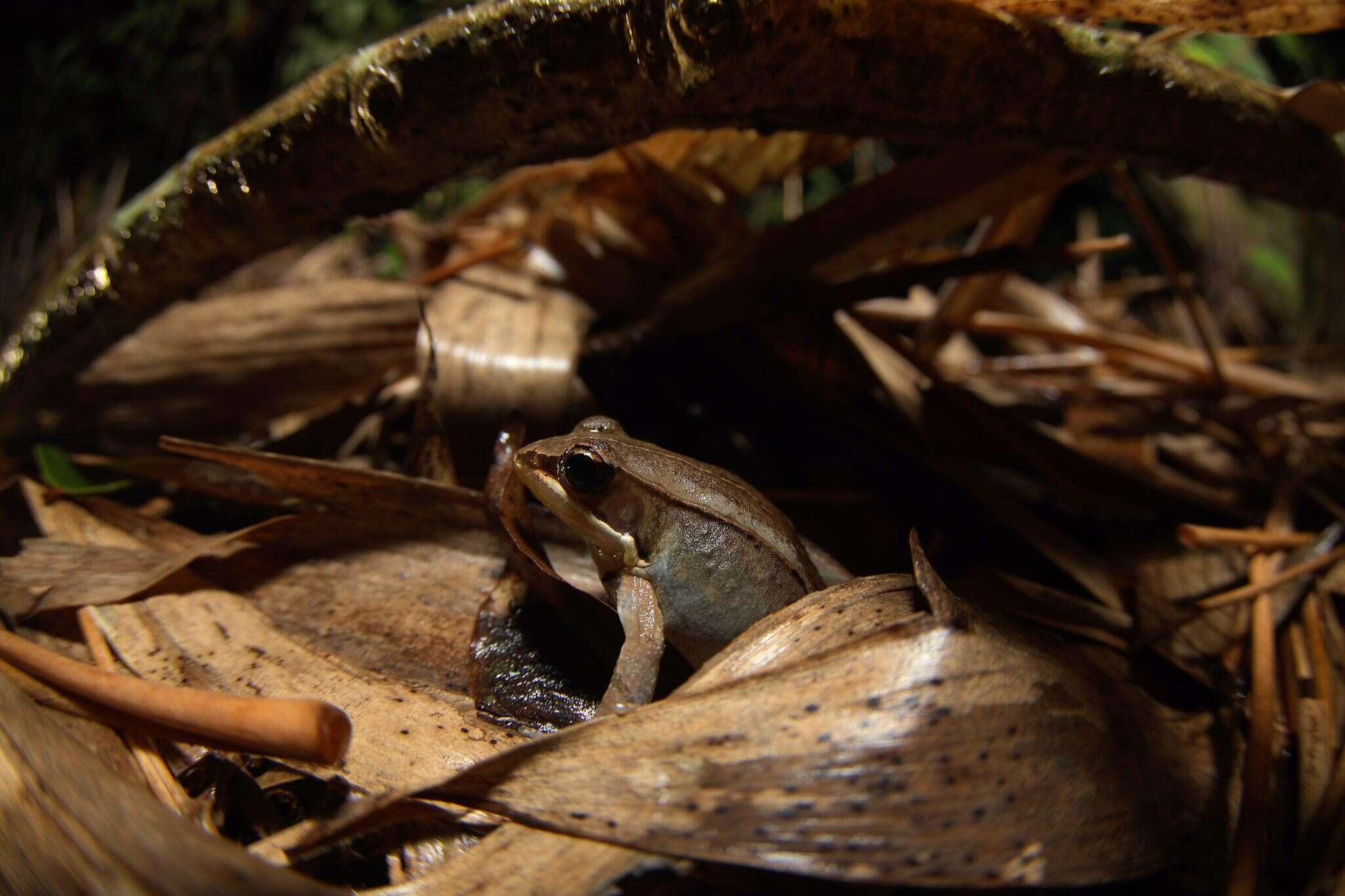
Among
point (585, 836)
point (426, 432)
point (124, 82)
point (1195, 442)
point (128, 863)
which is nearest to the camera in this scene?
point (128, 863)

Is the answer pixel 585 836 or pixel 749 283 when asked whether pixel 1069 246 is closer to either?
pixel 749 283

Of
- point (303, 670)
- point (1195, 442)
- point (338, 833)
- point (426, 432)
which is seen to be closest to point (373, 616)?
point (303, 670)

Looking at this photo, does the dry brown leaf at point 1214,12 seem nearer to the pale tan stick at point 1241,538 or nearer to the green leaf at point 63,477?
the pale tan stick at point 1241,538

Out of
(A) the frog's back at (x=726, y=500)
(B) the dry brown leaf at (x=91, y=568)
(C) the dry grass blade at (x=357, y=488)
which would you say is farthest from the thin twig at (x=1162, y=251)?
(B) the dry brown leaf at (x=91, y=568)

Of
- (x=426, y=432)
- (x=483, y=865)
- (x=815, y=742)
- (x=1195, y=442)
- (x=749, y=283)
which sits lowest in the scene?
(x=1195, y=442)

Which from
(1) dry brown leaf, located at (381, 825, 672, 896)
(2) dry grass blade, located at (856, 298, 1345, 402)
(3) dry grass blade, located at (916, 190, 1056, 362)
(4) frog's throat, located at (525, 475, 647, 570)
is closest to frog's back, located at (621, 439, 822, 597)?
(4) frog's throat, located at (525, 475, 647, 570)

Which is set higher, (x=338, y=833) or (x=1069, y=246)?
(x=1069, y=246)

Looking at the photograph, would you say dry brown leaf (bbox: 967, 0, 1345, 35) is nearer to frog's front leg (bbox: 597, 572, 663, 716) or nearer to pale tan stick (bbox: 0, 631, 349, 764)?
frog's front leg (bbox: 597, 572, 663, 716)
